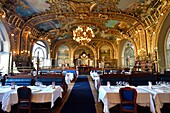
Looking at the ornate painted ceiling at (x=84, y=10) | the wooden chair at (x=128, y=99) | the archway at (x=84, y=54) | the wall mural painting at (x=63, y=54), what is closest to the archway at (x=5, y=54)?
Answer: the ornate painted ceiling at (x=84, y=10)

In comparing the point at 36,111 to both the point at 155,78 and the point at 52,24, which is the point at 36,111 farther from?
the point at 52,24

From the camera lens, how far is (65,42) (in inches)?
776

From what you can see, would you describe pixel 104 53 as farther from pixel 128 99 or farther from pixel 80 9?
pixel 128 99

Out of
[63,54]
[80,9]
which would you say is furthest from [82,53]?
[80,9]

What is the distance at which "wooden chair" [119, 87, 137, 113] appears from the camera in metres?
2.83

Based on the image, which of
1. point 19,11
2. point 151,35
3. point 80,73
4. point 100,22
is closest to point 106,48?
point 80,73

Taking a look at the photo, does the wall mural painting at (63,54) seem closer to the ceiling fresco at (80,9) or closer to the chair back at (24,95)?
the ceiling fresco at (80,9)

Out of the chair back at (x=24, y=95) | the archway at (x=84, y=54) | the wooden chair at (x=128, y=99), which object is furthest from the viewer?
the archway at (x=84, y=54)

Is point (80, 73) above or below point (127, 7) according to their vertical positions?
below

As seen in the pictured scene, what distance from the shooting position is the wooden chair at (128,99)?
2829 mm

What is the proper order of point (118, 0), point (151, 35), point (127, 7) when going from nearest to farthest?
point (118, 0), point (127, 7), point (151, 35)

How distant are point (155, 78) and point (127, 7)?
239 inches

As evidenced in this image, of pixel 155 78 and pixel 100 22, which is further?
pixel 100 22

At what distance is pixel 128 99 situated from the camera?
9.53 feet
